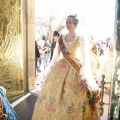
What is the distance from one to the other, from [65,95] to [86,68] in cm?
47

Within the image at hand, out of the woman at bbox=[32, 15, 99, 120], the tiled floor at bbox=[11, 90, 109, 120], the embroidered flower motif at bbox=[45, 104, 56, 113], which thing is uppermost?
the woman at bbox=[32, 15, 99, 120]

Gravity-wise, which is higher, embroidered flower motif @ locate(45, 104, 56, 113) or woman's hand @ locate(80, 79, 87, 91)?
woman's hand @ locate(80, 79, 87, 91)

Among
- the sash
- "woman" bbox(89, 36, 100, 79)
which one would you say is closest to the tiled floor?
"woman" bbox(89, 36, 100, 79)

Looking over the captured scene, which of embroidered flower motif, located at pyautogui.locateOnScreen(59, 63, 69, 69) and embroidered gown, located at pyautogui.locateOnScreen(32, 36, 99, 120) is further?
embroidered flower motif, located at pyautogui.locateOnScreen(59, 63, 69, 69)

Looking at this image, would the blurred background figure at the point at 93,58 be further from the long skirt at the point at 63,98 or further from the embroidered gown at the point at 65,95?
the long skirt at the point at 63,98

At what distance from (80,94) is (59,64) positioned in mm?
564

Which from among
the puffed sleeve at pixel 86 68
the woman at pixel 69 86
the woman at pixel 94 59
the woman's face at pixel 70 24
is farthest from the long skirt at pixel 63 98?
the woman at pixel 94 59

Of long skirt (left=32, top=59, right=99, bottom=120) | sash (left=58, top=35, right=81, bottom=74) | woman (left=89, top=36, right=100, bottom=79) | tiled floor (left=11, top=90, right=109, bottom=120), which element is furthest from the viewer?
woman (left=89, top=36, right=100, bottom=79)

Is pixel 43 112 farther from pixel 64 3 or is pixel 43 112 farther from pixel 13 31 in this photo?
pixel 64 3

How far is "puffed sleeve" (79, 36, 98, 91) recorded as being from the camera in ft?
9.78

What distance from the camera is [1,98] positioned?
8.32 ft

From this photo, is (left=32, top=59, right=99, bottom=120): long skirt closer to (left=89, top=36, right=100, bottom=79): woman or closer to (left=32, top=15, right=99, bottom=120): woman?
(left=32, top=15, right=99, bottom=120): woman

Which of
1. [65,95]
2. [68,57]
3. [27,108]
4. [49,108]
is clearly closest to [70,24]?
[68,57]

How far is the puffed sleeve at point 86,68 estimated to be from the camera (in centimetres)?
298
